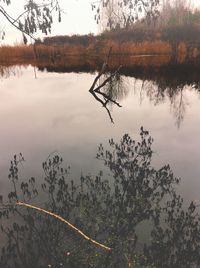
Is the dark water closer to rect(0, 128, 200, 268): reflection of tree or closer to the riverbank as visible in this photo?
rect(0, 128, 200, 268): reflection of tree

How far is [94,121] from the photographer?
11.4 metres

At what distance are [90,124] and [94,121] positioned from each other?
42 cm

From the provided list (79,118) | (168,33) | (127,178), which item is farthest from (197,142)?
(168,33)

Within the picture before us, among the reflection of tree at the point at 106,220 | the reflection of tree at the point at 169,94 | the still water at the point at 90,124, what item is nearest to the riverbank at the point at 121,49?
the reflection of tree at the point at 169,94

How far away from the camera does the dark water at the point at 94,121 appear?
25.2ft

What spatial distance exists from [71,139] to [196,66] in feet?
57.5

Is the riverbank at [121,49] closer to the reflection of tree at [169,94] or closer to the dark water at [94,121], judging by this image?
the reflection of tree at [169,94]

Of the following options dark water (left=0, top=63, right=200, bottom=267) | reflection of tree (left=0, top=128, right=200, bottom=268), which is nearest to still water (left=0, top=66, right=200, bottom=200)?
dark water (left=0, top=63, right=200, bottom=267)

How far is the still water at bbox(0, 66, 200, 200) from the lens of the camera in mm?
7777

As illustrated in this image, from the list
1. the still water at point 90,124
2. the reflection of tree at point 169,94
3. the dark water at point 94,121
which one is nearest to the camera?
the dark water at point 94,121

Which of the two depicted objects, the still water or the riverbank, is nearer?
the still water

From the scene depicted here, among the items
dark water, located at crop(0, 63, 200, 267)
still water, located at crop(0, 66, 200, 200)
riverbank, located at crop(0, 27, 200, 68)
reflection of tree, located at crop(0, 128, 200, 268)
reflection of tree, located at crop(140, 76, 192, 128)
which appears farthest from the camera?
riverbank, located at crop(0, 27, 200, 68)

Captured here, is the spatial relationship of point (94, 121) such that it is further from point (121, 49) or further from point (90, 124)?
point (121, 49)

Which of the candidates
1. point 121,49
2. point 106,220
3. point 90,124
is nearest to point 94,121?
point 90,124
